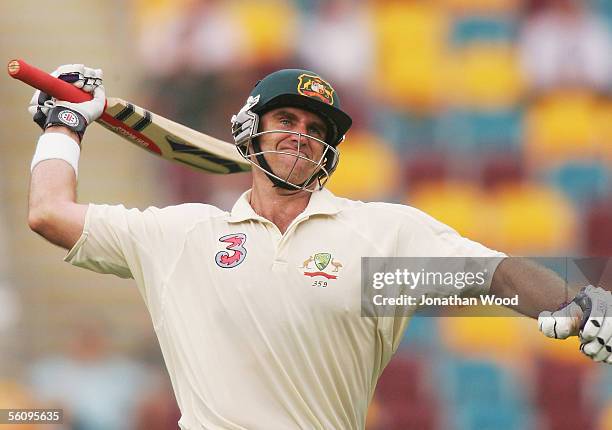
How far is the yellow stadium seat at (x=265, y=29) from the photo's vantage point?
321 inches

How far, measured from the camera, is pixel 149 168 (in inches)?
324

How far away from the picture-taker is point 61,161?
3.41 m

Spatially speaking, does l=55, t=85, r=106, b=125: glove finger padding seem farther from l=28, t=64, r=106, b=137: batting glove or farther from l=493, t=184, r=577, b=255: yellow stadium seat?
l=493, t=184, r=577, b=255: yellow stadium seat

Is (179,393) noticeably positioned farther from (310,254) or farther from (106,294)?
(106,294)

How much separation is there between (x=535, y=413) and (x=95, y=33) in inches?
167

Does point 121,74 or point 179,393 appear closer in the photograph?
point 179,393

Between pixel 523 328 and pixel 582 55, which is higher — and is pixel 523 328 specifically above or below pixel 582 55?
→ below

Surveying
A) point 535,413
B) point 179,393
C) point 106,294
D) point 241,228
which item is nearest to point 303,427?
point 179,393

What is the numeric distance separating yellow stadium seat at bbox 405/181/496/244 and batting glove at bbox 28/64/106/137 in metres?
4.31

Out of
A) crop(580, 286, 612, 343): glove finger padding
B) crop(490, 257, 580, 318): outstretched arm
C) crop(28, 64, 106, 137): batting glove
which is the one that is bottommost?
crop(580, 286, 612, 343): glove finger padding

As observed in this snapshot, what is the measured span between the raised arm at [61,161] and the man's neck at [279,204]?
1.64 ft

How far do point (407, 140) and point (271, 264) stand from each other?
4.95m

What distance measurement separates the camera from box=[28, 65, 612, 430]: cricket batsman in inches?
125

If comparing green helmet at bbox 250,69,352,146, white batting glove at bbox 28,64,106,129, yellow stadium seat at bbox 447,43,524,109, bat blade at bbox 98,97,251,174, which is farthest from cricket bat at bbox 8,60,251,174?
yellow stadium seat at bbox 447,43,524,109
